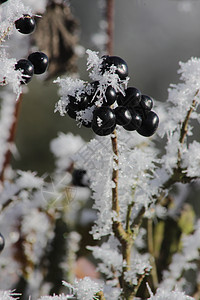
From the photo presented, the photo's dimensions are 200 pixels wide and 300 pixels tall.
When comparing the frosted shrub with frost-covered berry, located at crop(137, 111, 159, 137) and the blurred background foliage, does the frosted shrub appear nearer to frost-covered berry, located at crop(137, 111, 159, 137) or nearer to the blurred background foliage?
frost-covered berry, located at crop(137, 111, 159, 137)

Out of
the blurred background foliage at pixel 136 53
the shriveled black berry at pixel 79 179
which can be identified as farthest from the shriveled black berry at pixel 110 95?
the blurred background foliage at pixel 136 53

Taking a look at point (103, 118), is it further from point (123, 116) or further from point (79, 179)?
point (79, 179)

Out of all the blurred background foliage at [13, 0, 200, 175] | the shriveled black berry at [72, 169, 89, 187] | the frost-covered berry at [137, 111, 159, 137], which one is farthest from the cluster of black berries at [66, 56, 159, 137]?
the blurred background foliage at [13, 0, 200, 175]

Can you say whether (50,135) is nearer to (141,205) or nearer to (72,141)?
(72,141)

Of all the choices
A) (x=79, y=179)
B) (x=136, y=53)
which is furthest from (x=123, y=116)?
(x=136, y=53)

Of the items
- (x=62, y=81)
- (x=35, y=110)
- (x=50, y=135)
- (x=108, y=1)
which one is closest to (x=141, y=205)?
(x=62, y=81)

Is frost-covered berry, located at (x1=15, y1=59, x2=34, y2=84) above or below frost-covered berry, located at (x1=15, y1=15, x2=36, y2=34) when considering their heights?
below

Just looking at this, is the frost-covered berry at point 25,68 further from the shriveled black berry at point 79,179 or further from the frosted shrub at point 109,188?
the shriveled black berry at point 79,179
